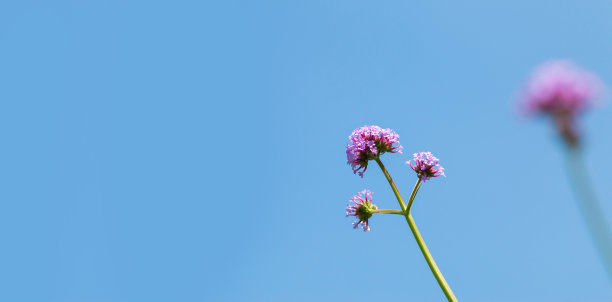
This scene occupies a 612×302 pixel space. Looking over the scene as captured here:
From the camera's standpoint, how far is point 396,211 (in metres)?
6.25

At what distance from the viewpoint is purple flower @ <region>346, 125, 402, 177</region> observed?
7.61 metres

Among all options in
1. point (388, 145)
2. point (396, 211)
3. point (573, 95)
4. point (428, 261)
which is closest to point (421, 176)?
point (388, 145)

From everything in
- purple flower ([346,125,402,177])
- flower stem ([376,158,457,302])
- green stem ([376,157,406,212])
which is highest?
purple flower ([346,125,402,177])

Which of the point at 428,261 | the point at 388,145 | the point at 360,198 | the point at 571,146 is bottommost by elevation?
the point at 571,146

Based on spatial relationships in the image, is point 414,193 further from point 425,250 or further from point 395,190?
point 425,250

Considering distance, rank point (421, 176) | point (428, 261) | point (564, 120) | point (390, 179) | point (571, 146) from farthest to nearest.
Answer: point (421, 176), point (390, 179), point (428, 261), point (564, 120), point (571, 146)

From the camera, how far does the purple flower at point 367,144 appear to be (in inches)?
300

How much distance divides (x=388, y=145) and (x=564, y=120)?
133 inches

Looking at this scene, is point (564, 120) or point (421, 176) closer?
point (564, 120)

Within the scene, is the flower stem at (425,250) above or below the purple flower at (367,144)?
below

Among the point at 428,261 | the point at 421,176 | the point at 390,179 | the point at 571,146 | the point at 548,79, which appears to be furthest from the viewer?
the point at 421,176

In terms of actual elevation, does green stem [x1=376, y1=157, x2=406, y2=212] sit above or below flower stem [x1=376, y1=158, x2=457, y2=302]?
above

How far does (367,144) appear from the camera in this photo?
7582 millimetres

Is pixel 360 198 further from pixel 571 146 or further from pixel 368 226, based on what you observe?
pixel 571 146
